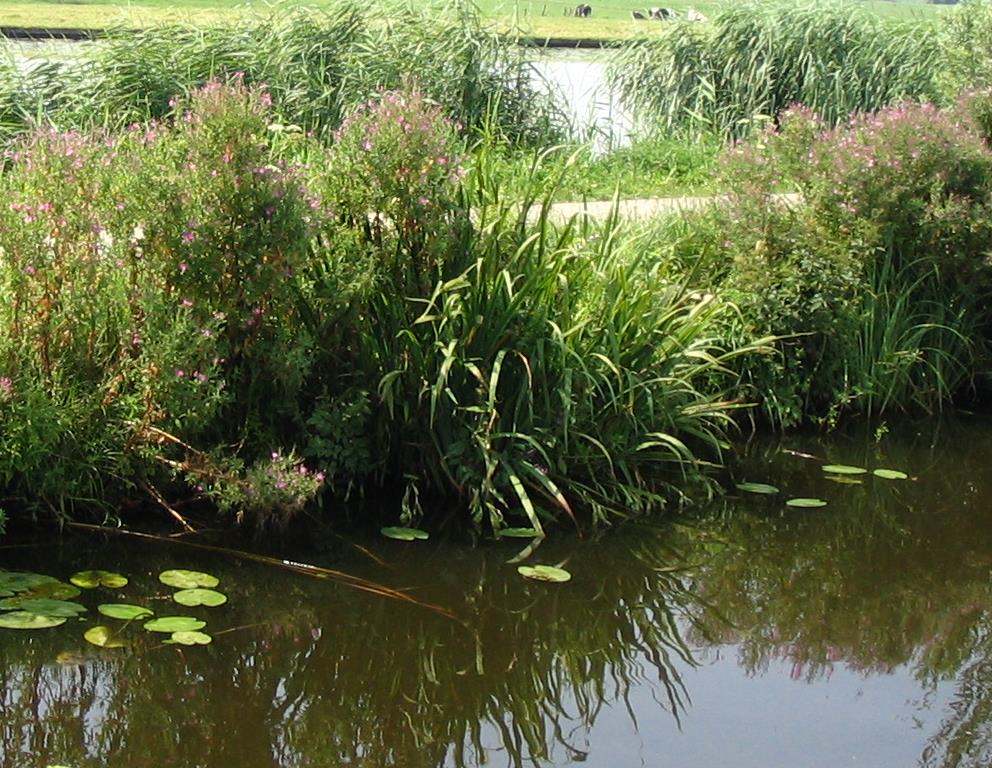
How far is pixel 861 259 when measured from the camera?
840 cm

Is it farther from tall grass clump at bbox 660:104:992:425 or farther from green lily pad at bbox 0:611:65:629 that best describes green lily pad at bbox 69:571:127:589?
tall grass clump at bbox 660:104:992:425

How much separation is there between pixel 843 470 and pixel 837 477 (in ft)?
0.27

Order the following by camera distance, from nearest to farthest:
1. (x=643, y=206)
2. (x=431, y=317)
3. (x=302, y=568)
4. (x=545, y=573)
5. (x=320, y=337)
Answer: (x=302, y=568) → (x=545, y=573) → (x=431, y=317) → (x=320, y=337) → (x=643, y=206)

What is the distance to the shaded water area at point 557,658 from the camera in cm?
474

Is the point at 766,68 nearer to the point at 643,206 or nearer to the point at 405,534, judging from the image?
the point at 643,206

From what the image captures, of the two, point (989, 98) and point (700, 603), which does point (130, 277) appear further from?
point (989, 98)

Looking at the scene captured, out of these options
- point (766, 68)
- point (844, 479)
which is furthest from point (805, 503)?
point (766, 68)

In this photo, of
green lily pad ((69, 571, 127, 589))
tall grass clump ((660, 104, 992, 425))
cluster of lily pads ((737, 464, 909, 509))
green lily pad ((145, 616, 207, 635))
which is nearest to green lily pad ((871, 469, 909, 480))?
cluster of lily pads ((737, 464, 909, 509))

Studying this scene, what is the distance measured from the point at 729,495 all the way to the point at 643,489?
0.52m

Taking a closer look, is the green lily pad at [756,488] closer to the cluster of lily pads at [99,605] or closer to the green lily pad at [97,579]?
the cluster of lily pads at [99,605]

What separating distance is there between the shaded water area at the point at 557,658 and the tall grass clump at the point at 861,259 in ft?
4.63

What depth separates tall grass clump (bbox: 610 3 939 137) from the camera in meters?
13.8

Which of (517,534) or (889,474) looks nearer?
(517,534)

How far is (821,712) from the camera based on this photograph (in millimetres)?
5172
